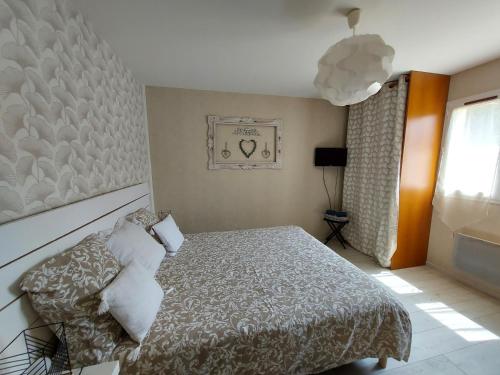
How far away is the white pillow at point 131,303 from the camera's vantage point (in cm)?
94

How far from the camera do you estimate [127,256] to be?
4.38ft

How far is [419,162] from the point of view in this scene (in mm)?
2512

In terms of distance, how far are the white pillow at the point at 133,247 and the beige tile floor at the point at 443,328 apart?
1.45 metres

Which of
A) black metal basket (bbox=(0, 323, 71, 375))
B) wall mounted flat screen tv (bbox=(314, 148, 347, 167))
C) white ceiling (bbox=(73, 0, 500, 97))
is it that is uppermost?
white ceiling (bbox=(73, 0, 500, 97))

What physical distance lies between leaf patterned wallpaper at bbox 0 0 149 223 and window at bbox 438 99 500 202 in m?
3.60

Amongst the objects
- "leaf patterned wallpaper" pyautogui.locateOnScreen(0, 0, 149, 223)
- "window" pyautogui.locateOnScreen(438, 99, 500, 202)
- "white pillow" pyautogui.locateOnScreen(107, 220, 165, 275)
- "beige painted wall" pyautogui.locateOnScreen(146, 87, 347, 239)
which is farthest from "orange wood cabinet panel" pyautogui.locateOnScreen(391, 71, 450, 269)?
"leaf patterned wallpaper" pyautogui.locateOnScreen(0, 0, 149, 223)

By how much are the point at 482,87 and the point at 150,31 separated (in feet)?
10.8

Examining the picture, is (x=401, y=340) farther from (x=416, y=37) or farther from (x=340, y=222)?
(x=416, y=37)

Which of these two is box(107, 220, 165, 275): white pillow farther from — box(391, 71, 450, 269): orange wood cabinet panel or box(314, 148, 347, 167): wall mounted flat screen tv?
box(391, 71, 450, 269): orange wood cabinet panel

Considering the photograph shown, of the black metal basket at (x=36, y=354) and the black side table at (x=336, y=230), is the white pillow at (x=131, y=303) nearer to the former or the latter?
the black metal basket at (x=36, y=354)

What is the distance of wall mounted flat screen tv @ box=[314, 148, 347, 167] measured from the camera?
3270 millimetres

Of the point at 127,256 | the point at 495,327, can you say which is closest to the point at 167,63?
the point at 127,256

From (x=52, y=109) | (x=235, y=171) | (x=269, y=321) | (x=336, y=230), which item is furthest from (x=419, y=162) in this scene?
(x=52, y=109)

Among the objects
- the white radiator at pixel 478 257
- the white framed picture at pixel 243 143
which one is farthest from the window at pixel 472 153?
the white framed picture at pixel 243 143
